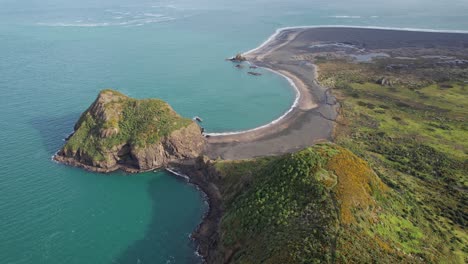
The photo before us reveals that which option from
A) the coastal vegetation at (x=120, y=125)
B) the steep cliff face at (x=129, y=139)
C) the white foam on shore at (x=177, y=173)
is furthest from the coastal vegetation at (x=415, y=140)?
Answer: the coastal vegetation at (x=120, y=125)

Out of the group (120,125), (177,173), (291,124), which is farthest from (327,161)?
(120,125)

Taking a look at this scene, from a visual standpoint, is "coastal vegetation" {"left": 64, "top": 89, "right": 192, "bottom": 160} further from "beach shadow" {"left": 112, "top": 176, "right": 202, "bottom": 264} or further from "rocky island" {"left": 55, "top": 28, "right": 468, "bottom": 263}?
"beach shadow" {"left": 112, "top": 176, "right": 202, "bottom": 264}

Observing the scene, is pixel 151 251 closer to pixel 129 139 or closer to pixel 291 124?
pixel 129 139

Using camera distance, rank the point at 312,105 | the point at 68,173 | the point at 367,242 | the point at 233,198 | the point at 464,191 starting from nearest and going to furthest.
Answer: the point at 367,242 → the point at 233,198 → the point at 464,191 → the point at 68,173 → the point at 312,105

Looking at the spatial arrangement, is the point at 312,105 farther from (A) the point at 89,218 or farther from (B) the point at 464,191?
(A) the point at 89,218

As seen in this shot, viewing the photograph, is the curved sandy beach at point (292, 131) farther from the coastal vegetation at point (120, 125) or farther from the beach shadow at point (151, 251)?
the beach shadow at point (151, 251)

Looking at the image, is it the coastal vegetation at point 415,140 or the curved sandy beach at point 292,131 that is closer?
the coastal vegetation at point 415,140

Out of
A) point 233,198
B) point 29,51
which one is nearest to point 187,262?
point 233,198
